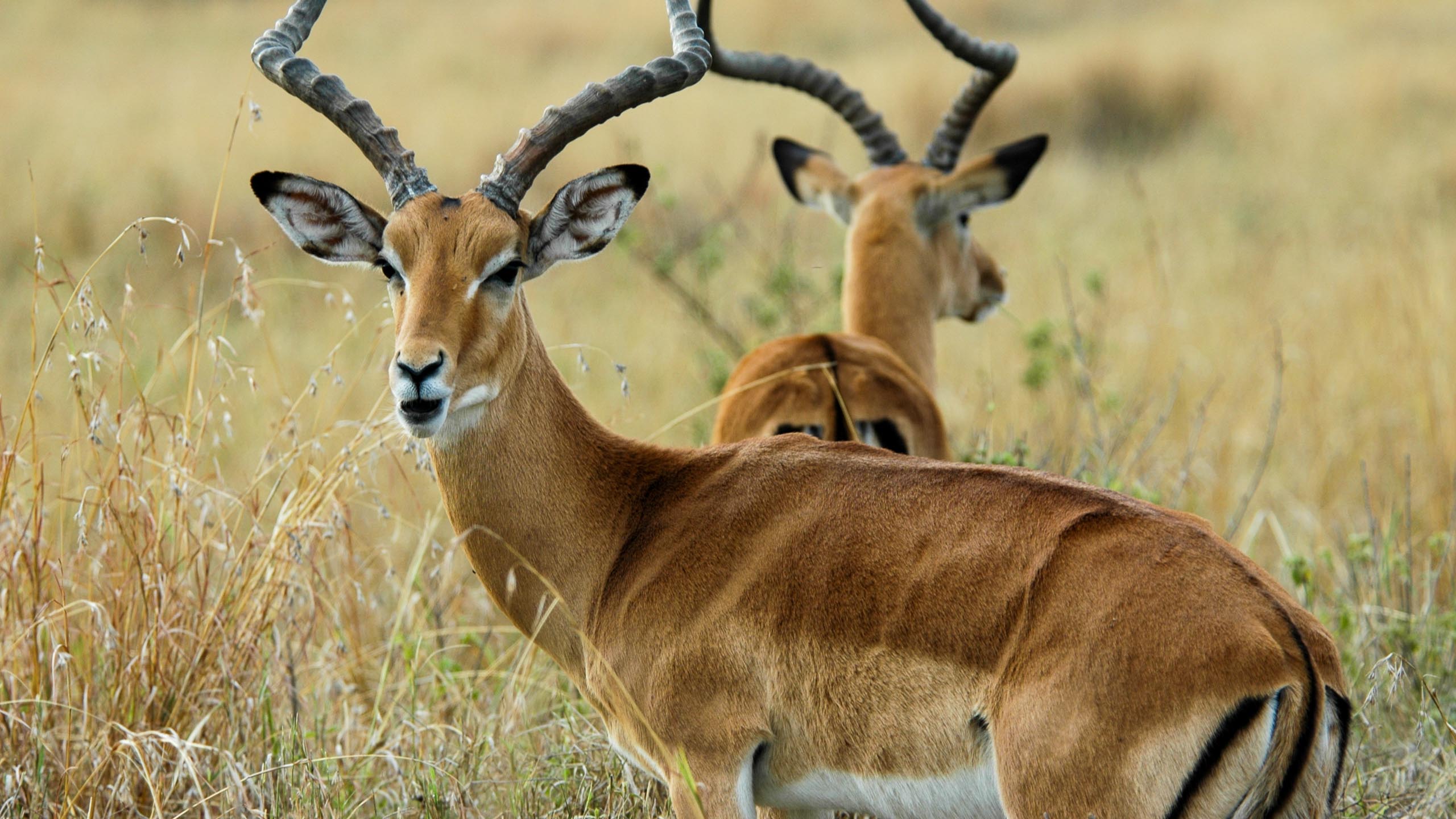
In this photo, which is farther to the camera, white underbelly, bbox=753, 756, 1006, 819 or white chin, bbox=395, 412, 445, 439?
white chin, bbox=395, 412, 445, 439

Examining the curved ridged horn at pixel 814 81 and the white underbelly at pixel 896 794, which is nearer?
the white underbelly at pixel 896 794

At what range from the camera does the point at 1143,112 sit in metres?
19.7

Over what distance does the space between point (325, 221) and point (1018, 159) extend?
3593mm

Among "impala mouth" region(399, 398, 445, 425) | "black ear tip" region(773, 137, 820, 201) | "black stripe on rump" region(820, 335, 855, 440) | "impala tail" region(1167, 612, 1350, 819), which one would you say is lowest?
"impala tail" region(1167, 612, 1350, 819)

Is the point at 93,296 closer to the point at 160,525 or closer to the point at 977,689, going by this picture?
the point at 160,525

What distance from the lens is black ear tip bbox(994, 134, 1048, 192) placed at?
22.0ft

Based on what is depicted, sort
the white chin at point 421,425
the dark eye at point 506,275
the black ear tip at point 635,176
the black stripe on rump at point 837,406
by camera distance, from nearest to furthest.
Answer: the white chin at point 421,425 < the dark eye at point 506,275 < the black ear tip at point 635,176 < the black stripe on rump at point 837,406

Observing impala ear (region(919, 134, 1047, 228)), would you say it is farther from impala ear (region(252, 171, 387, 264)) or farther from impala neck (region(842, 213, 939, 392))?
impala ear (region(252, 171, 387, 264))

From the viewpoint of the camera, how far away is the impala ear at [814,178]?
7.19 metres

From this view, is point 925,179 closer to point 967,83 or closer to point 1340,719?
point 967,83

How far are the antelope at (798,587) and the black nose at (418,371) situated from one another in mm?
17

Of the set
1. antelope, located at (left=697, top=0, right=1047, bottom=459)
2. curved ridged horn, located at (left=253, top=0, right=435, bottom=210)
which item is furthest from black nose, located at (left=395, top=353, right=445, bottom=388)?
antelope, located at (left=697, top=0, right=1047, bottom=459)

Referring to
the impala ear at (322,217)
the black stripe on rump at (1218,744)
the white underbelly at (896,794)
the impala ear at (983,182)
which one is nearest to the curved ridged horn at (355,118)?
the impala ear at (322,217)

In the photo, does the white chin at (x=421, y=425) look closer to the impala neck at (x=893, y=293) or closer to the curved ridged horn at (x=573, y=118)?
Answer: the curved ridged horn at (x=573, y=118)
